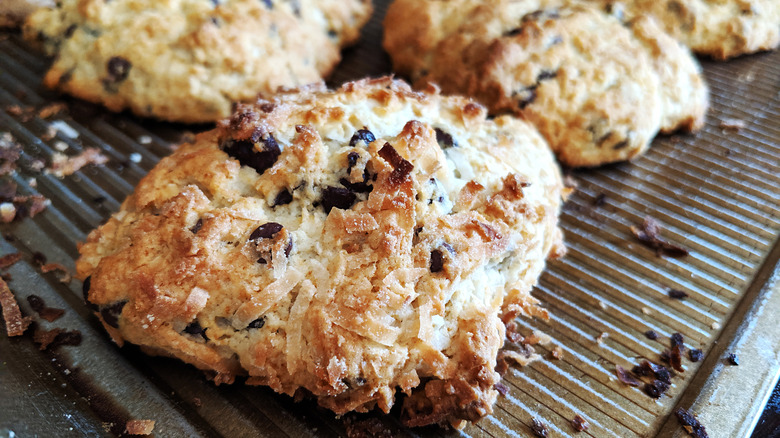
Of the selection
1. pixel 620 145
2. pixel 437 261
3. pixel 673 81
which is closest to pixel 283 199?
pixel 437 261

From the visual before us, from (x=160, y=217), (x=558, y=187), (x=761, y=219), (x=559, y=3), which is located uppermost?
(x=559, y=3)

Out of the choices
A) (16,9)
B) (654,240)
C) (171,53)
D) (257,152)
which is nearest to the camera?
(257,152)

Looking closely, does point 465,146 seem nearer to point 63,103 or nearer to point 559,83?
point 559,83

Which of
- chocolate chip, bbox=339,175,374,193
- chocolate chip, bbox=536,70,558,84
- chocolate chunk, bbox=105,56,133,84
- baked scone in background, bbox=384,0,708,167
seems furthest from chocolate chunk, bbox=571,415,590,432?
chocolate chunk, bbox=105,56,133,84

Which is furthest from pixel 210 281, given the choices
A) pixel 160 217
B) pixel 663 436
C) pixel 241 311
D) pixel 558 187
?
pixel 663 436

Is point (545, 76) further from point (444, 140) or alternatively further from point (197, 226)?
point (197, 226)

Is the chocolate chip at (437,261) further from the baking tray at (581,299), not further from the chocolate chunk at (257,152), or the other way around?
the chocolate chunk at (257,152)
